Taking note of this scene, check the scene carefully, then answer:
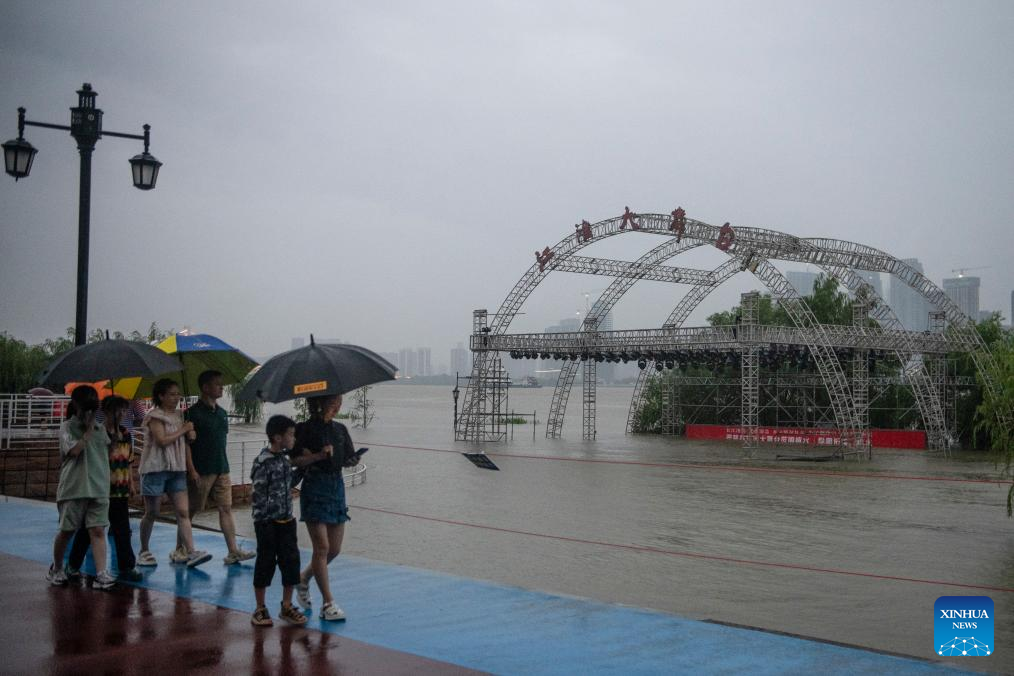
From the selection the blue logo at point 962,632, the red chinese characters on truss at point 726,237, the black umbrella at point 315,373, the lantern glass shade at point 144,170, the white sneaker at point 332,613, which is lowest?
the blue logo at point 962,632

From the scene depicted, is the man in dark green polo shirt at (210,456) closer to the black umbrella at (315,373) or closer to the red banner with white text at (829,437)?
the black umbrella at (315,373)

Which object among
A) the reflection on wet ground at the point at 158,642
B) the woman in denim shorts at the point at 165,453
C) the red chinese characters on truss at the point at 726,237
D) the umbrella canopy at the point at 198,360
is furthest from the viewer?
the red chinese characters on truss at the point at 726,237

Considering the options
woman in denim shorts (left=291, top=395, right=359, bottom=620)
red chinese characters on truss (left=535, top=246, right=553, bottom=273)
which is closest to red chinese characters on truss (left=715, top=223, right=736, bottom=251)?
red chinese characters on truss (left=535, top=246, right=553, bottom=273)

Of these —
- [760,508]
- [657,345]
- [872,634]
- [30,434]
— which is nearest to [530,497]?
[760,508]

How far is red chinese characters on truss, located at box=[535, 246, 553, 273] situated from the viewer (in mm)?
38562

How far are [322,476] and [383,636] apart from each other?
130 centimetres

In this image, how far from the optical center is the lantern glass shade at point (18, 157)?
36.7 ft

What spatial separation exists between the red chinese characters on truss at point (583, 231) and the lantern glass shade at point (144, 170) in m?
26.2

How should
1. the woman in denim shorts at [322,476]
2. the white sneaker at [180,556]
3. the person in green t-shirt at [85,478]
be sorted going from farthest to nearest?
1. the white sneaker at [180,556]
2. the person in green t-shirt at [85,478]
3. the woman in denim shorts at [322,476]

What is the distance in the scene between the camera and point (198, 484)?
880 cm

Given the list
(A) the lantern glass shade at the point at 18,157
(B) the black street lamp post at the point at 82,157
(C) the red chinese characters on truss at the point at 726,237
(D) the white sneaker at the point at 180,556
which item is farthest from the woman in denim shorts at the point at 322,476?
(C) the red chinese characters on truss at the point at 726,237

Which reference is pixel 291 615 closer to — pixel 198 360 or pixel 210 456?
pixel 210 456

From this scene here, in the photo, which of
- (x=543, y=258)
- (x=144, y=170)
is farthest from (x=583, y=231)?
(x=144, y=170)

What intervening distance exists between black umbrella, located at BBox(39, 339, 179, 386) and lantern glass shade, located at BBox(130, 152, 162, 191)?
3985mm
